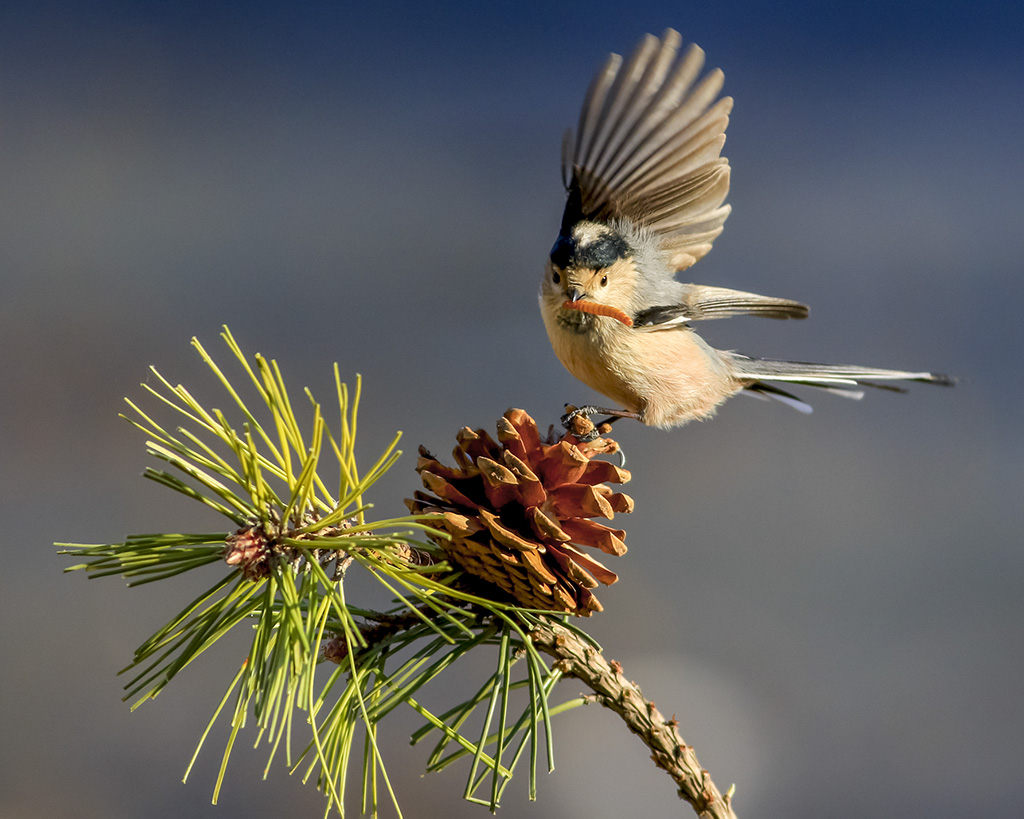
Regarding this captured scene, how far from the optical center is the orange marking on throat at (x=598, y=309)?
0.55m

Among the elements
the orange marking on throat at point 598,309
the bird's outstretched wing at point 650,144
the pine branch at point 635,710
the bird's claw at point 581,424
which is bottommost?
the pine branch at point 635,710

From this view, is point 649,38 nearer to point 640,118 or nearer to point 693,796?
point 640,118

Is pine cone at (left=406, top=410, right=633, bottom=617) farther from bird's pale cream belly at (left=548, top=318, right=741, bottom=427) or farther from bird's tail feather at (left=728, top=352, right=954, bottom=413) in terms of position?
→ bird's tail feather at (left=728, top=352, right=954, bottom=413)

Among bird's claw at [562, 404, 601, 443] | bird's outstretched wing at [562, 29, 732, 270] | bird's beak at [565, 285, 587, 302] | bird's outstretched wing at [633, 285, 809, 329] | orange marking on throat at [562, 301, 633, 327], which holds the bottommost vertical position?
bird's claw at [562, 404, 601, 443]

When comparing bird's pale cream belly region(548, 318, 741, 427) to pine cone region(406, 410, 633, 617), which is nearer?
pine cone region(406, 410, 633, 617)

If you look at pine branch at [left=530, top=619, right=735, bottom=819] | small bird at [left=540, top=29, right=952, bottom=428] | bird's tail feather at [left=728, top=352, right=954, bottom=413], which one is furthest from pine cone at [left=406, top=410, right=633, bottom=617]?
bird's tail feather at [left=728, top=352, right=954, bottom=413]

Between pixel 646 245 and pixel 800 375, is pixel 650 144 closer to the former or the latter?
pixel 646 245

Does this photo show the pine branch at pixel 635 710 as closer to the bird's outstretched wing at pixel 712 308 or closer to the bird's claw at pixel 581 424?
the bird's claw at pixel 581 424

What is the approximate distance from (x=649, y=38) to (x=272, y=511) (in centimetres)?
38

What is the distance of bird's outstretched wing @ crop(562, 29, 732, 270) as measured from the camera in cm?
→ 53

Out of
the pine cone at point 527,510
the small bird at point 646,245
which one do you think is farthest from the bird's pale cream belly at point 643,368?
the pine cone at point 527,510

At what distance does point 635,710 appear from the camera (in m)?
0.41

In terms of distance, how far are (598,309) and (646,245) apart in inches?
3.4

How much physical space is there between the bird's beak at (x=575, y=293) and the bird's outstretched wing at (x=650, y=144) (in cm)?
5
